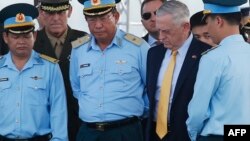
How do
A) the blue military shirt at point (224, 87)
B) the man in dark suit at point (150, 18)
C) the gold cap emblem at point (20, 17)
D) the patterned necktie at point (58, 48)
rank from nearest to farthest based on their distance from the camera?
the blue military shirt at point (224, 87) → the gold cap emblem at point (20, 17) → the patterned necktie at point (58, 48) → the man in dark suit at point (150, 18)

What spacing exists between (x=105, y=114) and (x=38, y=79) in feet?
1.96

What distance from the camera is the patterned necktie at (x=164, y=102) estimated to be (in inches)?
169

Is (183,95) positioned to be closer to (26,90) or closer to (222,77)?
(222,77)

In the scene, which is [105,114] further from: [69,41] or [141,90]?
[69,41]

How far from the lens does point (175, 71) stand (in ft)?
14.2

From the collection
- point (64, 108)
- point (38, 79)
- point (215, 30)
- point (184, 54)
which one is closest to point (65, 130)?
point (64, 108)

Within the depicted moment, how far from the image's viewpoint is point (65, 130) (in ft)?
14.7

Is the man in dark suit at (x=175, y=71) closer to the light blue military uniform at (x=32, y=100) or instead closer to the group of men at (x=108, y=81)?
the group of men at (x=108, y=81)

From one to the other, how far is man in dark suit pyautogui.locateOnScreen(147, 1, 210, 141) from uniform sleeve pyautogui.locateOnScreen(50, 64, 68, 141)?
2.19 ft

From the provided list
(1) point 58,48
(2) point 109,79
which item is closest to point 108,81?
(2) point 109,79

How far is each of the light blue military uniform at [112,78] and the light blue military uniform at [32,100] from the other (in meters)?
0.24

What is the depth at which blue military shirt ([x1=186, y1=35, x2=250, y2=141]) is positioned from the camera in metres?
3.58

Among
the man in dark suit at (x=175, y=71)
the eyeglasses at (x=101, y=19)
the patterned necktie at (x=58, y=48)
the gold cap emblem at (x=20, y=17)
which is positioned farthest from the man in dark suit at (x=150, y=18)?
the gold cap emblem at (x=20, y=17)

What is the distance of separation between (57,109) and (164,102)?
847mm
